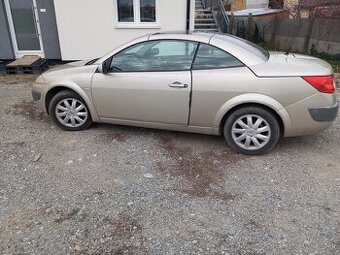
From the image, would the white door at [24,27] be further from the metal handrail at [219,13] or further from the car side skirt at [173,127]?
the metal handrail at [219,13]

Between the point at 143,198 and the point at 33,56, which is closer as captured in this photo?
the point at 143,198

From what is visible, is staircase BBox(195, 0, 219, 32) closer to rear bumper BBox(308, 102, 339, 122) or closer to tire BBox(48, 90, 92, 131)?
tire BBox(48, 90, 92, 131)

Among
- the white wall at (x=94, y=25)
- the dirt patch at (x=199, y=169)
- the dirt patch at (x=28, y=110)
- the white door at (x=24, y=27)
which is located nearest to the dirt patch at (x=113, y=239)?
the dirt patch at (x=199, y=169)

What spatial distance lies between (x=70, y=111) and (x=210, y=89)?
7.00 feet

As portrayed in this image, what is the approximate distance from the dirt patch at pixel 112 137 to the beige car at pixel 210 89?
0.75ft

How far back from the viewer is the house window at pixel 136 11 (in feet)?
28.3

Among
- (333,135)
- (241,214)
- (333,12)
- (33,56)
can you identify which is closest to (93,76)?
(241,214)

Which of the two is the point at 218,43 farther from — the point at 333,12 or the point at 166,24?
the point at 333,12

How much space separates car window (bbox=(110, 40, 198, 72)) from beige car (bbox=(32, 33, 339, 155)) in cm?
1

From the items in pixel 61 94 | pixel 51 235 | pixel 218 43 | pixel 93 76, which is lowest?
pixel 51 235

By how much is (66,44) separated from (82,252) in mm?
7179

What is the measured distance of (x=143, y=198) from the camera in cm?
333

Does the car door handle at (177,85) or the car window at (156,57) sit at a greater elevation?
the car window at (156,57)

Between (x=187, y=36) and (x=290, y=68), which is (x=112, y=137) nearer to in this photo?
(x=187, y=36)
